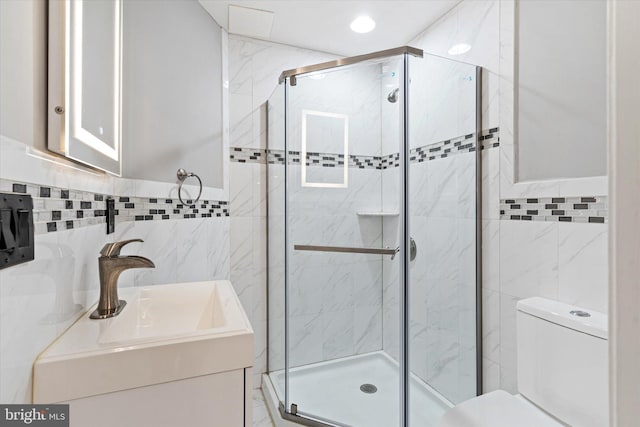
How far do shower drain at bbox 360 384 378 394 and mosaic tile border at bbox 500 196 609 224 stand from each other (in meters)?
1.23

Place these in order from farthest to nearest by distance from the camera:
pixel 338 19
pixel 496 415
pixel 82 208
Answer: pixel 338 19 → pixel 496 415 → pixel 82 208

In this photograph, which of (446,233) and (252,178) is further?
(252,178)

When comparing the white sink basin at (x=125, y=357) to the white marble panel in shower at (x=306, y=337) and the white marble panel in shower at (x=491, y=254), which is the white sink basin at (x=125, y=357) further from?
the white marble panel in shower at (x=491, y=254)

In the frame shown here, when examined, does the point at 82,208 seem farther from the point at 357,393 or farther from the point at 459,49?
the point at 459,49

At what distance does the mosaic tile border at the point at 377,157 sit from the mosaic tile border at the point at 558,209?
328 mm

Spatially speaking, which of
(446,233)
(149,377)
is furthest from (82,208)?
(446,233)

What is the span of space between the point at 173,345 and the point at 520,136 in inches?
63.9

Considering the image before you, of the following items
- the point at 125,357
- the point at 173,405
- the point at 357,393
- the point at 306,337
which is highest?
the point at 125,357

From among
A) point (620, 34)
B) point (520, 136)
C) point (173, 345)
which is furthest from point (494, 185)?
point (173, 345)

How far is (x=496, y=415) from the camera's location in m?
1.09

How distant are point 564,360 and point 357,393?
113 cm

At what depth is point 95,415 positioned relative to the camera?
0.59m

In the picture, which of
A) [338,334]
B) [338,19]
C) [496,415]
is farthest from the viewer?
[338,334]

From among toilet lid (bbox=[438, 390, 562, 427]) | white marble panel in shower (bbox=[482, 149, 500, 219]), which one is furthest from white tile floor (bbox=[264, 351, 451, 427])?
white marble panel in shower (bbox=[482, 149, 500, 219])
